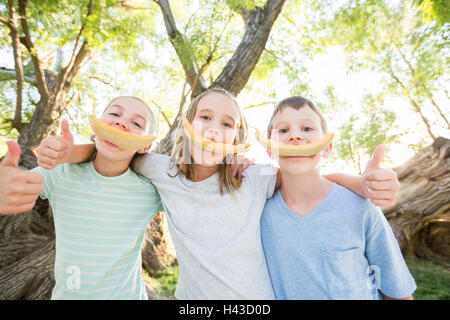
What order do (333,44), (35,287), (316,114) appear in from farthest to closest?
(333,44) < (35,287) < (316,114)

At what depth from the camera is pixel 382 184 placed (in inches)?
49.9

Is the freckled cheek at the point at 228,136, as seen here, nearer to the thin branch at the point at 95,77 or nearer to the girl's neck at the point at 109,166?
the girl's neck at the point at 109,166

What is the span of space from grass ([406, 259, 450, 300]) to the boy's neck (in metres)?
4.42

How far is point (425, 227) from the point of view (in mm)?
5574

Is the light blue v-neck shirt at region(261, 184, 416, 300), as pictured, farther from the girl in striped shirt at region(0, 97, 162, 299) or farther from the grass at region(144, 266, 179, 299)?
the grass at region(144, 266, 179, 299)

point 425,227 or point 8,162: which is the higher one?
point 8,162

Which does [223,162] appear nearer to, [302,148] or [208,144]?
[208,144]

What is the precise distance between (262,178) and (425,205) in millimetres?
5656

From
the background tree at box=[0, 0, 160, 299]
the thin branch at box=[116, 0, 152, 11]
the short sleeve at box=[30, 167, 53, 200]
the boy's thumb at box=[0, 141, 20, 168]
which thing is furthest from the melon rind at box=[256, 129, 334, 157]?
the thin branch at box=[116, 0, 152, 11]

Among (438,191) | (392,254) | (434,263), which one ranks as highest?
(392,254)

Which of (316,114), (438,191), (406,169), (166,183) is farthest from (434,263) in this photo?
(166,183)

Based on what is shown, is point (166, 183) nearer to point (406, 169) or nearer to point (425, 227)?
point (406, 169)

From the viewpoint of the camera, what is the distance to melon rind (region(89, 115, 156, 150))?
1.48m

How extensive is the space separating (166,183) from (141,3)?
6.56 metres
